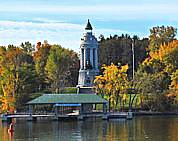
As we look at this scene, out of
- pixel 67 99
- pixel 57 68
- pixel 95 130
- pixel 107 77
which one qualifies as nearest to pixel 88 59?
pixel 57 68

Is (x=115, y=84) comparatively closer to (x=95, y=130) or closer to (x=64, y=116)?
(x=64, y=116)

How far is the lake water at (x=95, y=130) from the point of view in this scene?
6244cm

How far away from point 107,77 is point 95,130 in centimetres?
2898

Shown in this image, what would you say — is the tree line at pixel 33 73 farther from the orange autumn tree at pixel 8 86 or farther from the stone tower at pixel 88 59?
the stone tower at pixel 88 59

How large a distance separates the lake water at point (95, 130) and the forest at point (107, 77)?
39.4 feet

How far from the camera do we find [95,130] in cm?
7119

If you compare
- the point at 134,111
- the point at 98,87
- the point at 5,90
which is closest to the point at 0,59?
the point at 5,90

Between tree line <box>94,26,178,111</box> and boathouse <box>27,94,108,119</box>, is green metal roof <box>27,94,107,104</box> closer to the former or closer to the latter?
boathouse <box>27,94,108,119</box>

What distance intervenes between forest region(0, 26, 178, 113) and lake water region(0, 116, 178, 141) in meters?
12.0

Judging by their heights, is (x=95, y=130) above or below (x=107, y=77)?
below

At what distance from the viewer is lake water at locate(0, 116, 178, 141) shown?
2458 inches

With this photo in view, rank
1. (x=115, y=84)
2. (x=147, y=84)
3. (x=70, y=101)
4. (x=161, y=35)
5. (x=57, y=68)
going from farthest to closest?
(x=161, y=35)
(x=57, y=68)
(x=147, y=84)
(x=115, y=84)
(x=70, y=101)

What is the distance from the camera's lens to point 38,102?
3511 inches

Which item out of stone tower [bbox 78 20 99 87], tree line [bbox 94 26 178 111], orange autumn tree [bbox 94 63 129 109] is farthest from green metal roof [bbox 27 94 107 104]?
stone tower [bbox 78 20 99 87]
